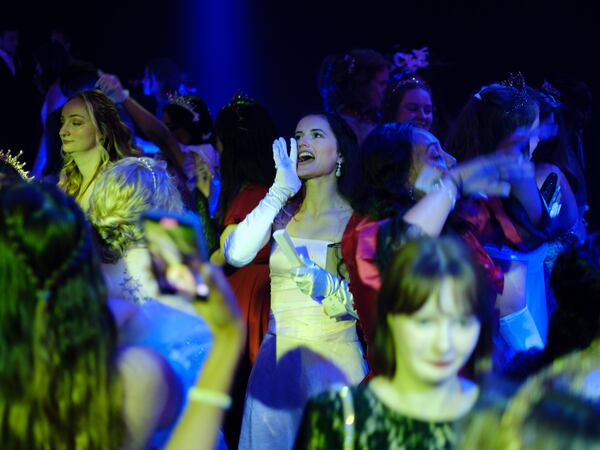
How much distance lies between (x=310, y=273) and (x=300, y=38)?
3612 millimetres

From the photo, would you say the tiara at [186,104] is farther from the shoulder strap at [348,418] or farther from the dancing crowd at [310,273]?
the shoulder strap at [348,418]

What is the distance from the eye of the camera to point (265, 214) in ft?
12.2

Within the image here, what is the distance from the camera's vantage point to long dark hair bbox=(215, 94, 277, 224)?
4316mm

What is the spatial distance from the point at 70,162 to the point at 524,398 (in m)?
3.15

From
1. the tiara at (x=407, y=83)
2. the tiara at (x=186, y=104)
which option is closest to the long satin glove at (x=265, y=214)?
the tiara at (x=407, y=83)

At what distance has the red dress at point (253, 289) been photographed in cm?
408

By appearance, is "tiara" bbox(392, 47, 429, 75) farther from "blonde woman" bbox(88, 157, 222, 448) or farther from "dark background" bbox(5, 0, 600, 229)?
"blonde woman" bbox(88, 157, 222, 448)

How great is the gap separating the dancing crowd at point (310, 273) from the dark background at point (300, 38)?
445 mm

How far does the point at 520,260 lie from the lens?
3.58 m

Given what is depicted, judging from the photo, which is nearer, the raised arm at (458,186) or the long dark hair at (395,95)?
the raised arm at (458,186)

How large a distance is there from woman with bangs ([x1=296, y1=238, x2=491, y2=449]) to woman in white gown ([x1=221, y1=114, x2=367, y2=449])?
1.43 meters

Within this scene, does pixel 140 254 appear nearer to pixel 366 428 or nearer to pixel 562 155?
pixel 366 428

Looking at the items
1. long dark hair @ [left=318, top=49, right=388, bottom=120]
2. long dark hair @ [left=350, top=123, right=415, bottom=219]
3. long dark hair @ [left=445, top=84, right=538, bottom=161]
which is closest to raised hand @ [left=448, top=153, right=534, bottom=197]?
long dark hair @ [left=350, top=123, right=415, bottom=219]

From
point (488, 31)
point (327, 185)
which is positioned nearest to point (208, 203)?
point (327, 185)
